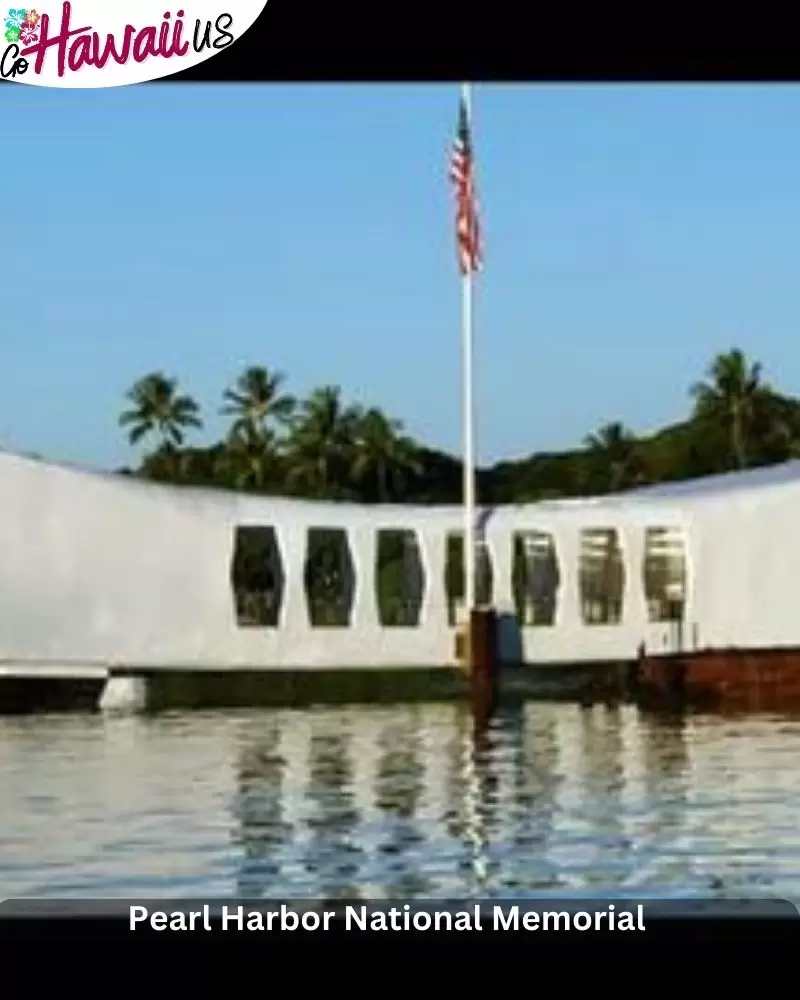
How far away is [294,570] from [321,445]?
202 centimetres

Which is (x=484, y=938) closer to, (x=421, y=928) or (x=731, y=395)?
(x=421, y=928)

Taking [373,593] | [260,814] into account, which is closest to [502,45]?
[260,814]

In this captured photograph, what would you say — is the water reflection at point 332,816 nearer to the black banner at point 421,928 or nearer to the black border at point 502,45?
the black banner at point 421,928

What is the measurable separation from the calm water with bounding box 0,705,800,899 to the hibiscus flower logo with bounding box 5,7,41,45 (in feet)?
5.44

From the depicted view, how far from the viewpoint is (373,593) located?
1077 centimetres

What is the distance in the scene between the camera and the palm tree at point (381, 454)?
726 centimetres

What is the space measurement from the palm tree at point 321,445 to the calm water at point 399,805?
3.38 feet

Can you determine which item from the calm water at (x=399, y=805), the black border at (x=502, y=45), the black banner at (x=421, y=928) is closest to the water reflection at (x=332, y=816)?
the calm water at (x=399, y=805)

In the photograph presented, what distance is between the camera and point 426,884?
4805 millimetres

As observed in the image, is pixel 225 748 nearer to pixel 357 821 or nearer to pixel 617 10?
pixel 357 821

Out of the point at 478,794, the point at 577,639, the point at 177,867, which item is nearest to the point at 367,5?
the point at 177,867

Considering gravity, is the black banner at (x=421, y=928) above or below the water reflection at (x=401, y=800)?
below

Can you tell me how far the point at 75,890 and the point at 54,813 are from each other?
1.52 metres

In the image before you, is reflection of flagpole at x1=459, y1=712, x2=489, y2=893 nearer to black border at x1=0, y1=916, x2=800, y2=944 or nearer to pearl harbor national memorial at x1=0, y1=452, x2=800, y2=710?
black border at x1=0, y1=916, x2=800, y2=944
